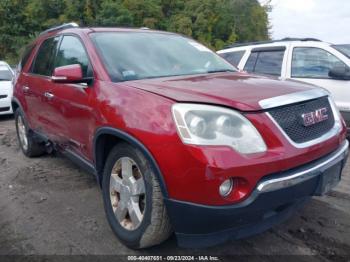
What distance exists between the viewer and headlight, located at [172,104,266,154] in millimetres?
2430

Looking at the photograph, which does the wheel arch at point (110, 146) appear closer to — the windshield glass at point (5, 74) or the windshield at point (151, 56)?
the windshield at point (151, 56)

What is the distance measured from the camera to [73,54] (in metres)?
3.95

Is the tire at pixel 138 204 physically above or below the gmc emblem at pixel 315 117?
below

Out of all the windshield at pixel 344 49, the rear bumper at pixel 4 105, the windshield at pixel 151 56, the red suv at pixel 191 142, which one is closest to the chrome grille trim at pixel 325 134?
the red suv at pixel 191 142

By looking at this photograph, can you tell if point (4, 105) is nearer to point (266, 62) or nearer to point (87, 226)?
point (266, 62)

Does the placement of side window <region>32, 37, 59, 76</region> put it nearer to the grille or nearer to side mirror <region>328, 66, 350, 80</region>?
the grille

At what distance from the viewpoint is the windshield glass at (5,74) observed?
10.4m

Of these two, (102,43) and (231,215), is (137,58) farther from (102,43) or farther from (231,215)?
(231,215)

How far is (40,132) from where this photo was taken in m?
4.88

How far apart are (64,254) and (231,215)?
1.40 metres

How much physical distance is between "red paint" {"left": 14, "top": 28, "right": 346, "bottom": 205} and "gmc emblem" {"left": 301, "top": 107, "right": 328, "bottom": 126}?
0.17 m

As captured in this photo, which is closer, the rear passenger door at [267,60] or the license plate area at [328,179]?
the license plate area at [328,179]

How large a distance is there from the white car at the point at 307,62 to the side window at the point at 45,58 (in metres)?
3.42

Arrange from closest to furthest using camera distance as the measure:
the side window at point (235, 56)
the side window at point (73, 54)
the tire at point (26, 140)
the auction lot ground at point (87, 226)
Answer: the auction lot ground at point (87, 226) → the side window at point (73, 54) → the tire at point (26, 140) → the side window at point (235, 56)
